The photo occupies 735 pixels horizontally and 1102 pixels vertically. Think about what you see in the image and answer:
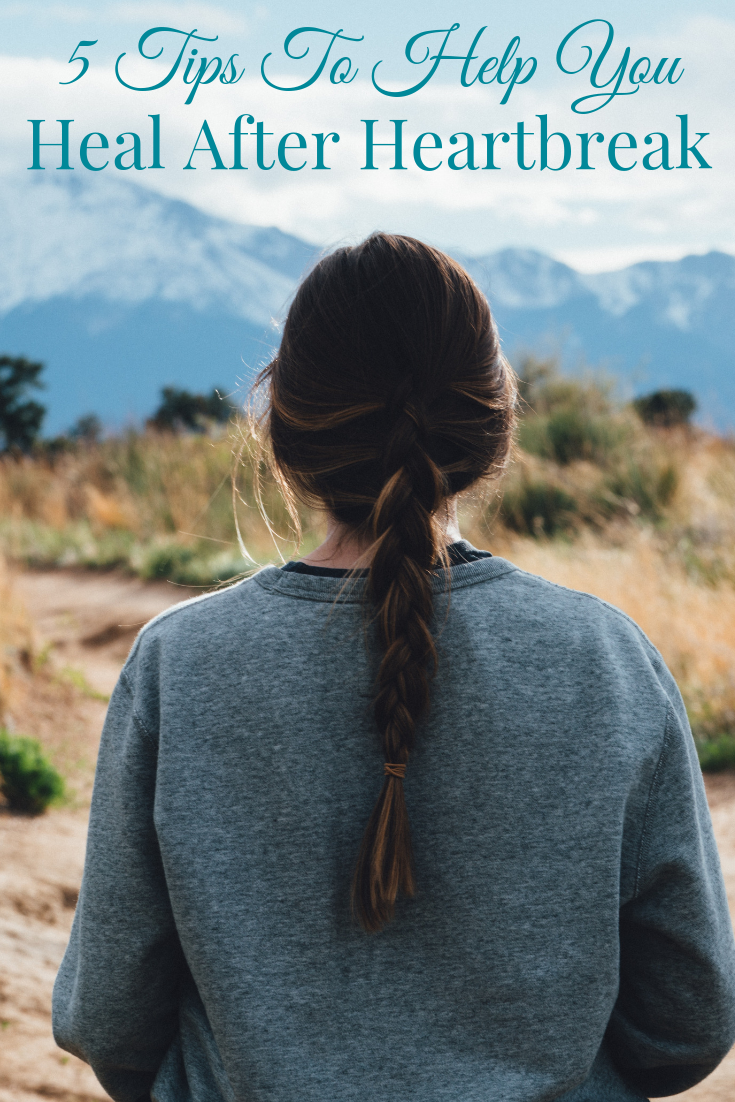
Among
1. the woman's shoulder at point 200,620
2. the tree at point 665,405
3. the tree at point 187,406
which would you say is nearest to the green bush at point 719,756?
the woman's shoulder at point 200,620

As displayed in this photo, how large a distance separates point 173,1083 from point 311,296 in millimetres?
1091

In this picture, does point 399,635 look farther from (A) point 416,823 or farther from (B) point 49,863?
(B) point 49,863

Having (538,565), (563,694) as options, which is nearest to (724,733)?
(538,565)

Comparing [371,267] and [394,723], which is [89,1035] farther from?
[371,267]

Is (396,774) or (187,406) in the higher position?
(396,774)

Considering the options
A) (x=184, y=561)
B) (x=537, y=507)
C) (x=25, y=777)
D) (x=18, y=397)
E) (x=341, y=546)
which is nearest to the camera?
(x=341, y=546)

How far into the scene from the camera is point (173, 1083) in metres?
1.31

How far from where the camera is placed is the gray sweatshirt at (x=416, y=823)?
1.11m

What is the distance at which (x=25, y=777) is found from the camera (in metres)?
4.39

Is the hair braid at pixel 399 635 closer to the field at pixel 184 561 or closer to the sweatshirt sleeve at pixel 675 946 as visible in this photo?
the field at pixel 184 561

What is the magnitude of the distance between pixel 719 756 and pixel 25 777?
11.7 ft

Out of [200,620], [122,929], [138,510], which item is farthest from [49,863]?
[138,510]

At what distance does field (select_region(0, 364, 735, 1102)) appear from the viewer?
3.38 metres

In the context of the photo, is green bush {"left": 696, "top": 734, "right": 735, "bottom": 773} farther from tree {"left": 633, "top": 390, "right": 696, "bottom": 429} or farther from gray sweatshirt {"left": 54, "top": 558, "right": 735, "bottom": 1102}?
tree {"left": 633, "top": 390, "right": 696, "bottom": 429}
